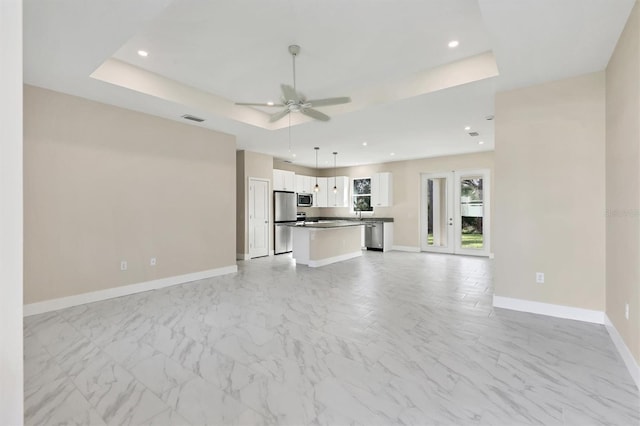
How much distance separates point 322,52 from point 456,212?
6.53 metres

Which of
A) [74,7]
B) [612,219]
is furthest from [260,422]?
[612,219]

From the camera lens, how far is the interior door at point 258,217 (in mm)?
7758

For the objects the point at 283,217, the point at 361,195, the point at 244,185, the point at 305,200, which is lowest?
the point at 283,217

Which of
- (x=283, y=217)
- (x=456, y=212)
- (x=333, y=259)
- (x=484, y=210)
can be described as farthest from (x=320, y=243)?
(x=484, y=210)

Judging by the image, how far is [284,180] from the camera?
902cm

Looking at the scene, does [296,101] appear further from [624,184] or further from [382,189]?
[382,189]

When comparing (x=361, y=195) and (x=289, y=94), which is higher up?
(x=289, y=94)

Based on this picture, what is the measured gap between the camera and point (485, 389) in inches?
84.4

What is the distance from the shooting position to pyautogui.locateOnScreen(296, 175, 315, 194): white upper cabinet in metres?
9.69

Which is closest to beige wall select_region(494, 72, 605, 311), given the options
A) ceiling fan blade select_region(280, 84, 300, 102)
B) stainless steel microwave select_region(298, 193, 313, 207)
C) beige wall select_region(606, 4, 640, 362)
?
beige wall select_region(606, 4, 640, 362)

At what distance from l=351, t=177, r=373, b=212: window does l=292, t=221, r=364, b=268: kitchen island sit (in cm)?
256

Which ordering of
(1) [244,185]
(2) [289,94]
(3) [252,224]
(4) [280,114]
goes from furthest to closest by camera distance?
(3) [252,224], (1) [244,185], (4) [280,114], (2) [289,94]

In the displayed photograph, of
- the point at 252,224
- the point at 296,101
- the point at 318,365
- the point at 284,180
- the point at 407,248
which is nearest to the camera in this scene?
the point at 318,365

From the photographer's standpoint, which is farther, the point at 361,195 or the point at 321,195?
the point at 321,195
